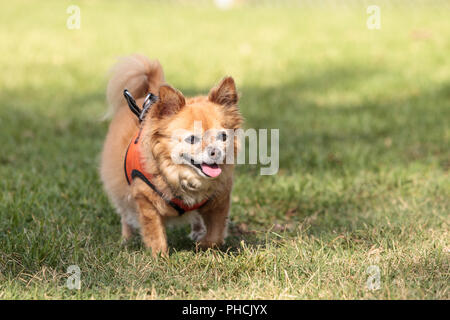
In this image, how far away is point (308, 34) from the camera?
38.7 ft

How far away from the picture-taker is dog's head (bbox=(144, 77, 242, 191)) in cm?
316

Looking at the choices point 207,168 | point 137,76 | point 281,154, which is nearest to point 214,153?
point 207,168

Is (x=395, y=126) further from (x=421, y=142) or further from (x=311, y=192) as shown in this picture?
(x=311, y=192)

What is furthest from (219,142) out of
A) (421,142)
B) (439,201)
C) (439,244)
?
(421,142)

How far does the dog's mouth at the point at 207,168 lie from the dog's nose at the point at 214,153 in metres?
0.06

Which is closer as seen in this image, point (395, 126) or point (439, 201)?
point (439, 201)

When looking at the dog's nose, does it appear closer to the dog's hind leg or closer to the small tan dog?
the small tan dog

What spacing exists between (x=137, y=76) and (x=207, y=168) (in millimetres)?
1229

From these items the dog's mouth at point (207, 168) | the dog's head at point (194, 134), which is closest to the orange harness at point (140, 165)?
the dog's head at point (194, 134)

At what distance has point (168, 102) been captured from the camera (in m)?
3.22

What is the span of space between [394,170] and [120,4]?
12.2 metres

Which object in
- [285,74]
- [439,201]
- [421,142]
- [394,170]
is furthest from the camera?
[285,74]

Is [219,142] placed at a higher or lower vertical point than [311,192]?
higher

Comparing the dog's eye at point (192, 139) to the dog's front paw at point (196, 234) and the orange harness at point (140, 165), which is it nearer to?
the orange harness at point (140, 165)
